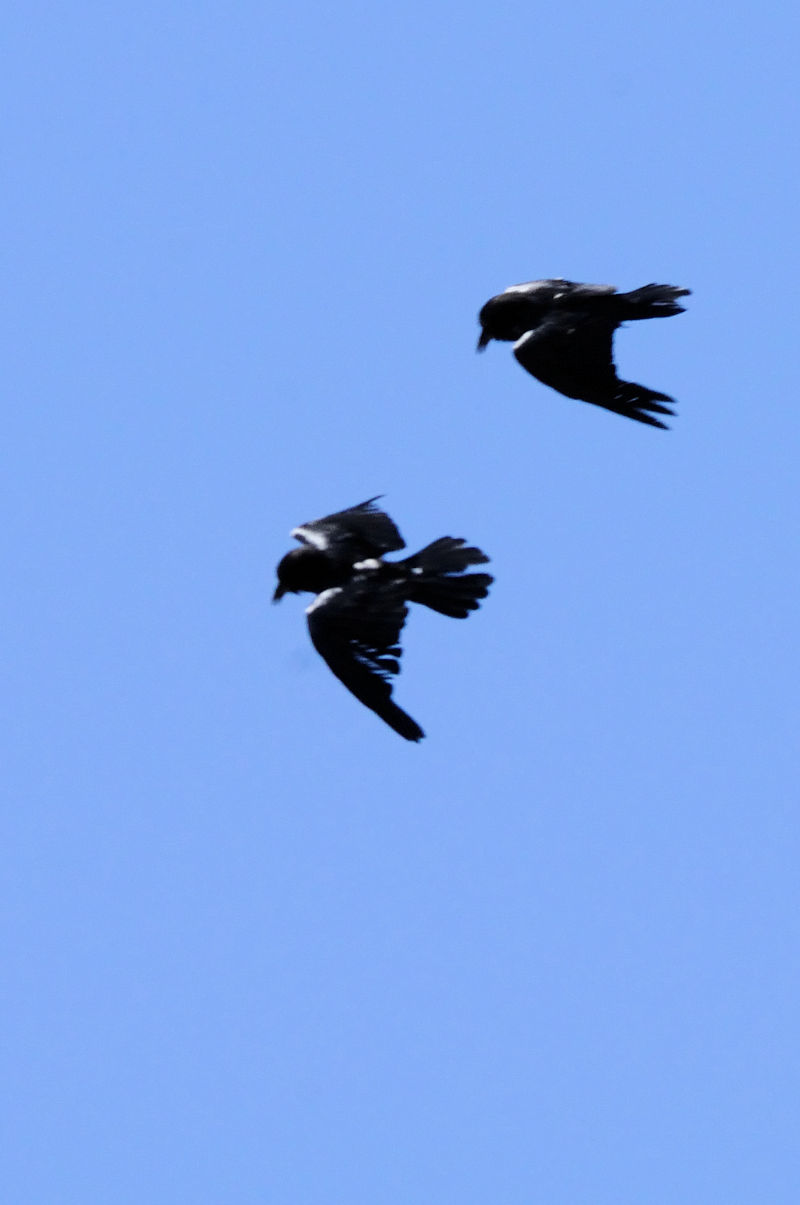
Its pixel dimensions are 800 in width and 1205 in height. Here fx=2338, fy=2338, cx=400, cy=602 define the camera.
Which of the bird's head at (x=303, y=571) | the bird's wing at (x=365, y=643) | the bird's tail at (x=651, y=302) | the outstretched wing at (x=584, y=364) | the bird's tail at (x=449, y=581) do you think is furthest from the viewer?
the bird's tail at (x=651, y=302)

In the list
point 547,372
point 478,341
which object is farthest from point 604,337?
point 478,341

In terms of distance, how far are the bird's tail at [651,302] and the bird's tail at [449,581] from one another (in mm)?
3023

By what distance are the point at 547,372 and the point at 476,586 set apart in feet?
8.51

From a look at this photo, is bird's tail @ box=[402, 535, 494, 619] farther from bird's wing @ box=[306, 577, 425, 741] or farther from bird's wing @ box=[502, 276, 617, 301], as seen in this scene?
bird's wing @ box=[502, 276, 617, 301]

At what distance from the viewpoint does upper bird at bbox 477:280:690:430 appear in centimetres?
1775

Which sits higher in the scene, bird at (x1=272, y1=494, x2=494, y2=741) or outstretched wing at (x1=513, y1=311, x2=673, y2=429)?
outstretched wing at (x1=513, y1=311, x2=673, y2=429)

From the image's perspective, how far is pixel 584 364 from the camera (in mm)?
17969

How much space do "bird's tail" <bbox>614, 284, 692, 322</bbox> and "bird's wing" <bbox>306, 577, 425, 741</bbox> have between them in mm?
3674

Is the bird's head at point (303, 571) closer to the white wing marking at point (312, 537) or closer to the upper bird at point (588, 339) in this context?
the white wing marking at point (312, 537)

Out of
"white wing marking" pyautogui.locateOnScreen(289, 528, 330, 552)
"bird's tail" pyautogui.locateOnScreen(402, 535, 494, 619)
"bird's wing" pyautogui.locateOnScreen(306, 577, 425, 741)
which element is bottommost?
"bird's wing" pyautogui.locateOnScreen(306, 577, 425, 741)

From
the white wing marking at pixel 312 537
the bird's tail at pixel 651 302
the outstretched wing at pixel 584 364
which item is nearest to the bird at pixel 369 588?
the white wing marking at pixel 312 537

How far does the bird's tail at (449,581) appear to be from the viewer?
16172mm

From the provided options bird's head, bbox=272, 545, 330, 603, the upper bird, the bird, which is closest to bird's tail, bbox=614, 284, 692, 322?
the upper bird

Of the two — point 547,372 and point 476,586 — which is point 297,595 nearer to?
point 476,586
